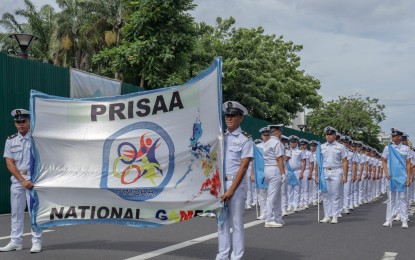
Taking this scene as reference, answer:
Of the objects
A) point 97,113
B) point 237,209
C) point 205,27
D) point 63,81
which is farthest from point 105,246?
point 205,27

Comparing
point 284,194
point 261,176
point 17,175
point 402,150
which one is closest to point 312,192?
point 284,194

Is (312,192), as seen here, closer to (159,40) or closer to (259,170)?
(259,170)

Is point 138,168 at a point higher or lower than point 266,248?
higher

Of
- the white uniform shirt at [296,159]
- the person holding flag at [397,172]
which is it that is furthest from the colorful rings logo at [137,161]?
the white uniform shirt at [296,159]

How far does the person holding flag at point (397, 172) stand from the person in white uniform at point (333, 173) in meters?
1.00

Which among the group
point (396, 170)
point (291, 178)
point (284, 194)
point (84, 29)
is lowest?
point (284, 194)

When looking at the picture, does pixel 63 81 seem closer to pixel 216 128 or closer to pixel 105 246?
pixel 105 246

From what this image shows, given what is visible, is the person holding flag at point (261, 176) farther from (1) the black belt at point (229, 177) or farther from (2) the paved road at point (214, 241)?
(1) the black belt at point (229, 177)

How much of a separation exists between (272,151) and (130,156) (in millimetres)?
5268

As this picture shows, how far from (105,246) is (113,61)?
63.2 ft

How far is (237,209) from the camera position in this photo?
22.8ft

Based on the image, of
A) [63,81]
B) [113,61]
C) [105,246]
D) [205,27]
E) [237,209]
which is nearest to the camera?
[237,209]

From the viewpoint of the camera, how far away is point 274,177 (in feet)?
40.1

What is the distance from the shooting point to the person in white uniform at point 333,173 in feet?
43.4
